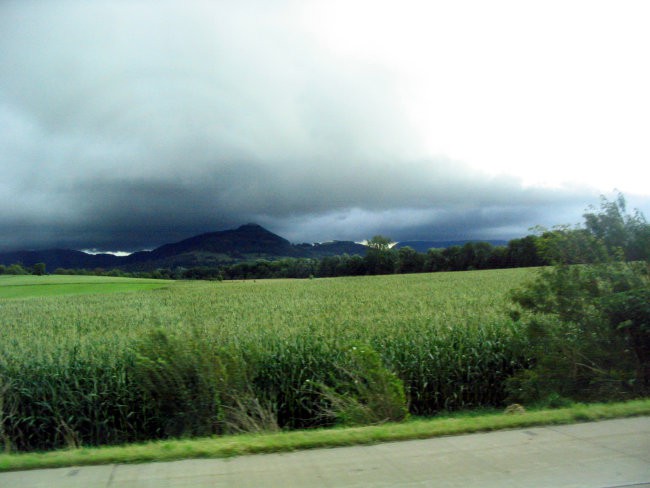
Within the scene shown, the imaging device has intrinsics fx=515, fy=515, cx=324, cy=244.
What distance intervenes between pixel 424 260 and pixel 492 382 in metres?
95.6

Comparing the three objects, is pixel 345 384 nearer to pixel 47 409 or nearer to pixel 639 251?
pixel 47 409

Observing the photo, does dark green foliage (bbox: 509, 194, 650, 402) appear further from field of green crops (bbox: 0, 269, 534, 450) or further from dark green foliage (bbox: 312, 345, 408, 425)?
dark green foliage (bbox: 312, 345, 408, 425)

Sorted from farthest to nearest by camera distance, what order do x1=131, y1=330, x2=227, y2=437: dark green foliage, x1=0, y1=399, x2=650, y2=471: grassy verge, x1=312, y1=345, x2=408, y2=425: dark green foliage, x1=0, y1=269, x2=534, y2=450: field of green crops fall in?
x1=0, y1=269, x2=534, y2=450: field of green crops < x1=131, y1=330, x2=227, y2=437: dark green foliage < x1=312, y1=345, x2=408, y2=425: dark green foliage < x1=0, y1=399, x2=650, y2=471: grassy verge

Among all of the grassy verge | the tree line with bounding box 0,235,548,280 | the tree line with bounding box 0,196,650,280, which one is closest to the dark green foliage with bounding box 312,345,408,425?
the grassy verge

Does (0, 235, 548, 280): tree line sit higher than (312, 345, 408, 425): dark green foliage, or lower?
higher

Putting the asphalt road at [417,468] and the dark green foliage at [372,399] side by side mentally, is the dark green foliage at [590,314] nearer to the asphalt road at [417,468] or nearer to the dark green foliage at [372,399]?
the dark green foliage at [372,399]

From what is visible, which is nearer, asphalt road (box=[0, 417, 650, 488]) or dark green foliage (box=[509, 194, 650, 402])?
asphalt road (box=[0, 417, 650, 488])

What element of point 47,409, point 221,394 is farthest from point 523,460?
point 47,409

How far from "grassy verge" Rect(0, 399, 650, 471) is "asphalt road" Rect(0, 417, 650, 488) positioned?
0.15 meters

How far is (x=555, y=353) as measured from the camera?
34.7 feet

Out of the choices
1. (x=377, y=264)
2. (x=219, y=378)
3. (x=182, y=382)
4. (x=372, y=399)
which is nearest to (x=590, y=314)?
(x=372, y=399)

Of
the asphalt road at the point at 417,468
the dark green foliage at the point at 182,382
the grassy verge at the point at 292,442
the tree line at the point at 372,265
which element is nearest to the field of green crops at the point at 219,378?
the dark green foliage at the point at 182,382

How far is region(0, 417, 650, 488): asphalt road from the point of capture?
15.7 ft

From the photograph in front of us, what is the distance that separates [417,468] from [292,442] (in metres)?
1.50
